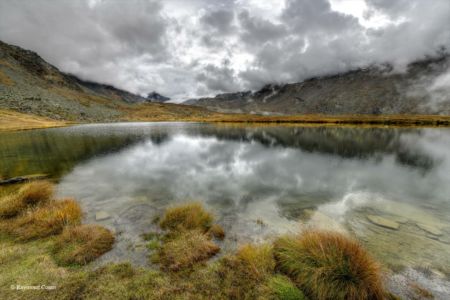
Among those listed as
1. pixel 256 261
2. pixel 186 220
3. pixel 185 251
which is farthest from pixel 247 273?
pixel 186 220

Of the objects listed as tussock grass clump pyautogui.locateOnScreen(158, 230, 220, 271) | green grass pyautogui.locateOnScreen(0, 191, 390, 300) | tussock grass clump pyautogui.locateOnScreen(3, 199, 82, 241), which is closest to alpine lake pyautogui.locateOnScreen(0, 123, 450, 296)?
tussock grass clump pyautogui.locateOnScreen(158, 230, 220, 271)

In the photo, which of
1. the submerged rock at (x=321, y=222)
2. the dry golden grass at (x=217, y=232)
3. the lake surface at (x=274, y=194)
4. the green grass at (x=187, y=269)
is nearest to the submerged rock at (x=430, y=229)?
the lake surface at (x=274, y=194)

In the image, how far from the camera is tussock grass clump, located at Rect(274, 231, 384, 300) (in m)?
5.09

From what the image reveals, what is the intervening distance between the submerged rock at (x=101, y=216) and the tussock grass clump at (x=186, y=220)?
9.86 ft

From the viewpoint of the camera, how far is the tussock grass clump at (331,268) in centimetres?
509

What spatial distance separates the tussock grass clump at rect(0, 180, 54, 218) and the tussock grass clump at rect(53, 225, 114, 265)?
3.90m

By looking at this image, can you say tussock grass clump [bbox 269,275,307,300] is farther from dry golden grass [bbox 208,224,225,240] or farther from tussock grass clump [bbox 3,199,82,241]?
tussock grass clump [bbox 3,199,82,241]

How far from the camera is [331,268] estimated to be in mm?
5391

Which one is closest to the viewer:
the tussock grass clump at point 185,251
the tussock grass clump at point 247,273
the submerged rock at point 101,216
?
the tussock grass clump at point 247,273

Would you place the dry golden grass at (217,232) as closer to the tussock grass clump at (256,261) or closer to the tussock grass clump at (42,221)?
the tussock grass clump at (256,261)

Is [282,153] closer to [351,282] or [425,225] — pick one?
[425,225]

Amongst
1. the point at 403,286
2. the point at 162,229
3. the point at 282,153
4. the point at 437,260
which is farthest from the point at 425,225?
the point at 282,153

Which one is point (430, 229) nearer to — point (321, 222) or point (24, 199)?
Answer: point (321, 222)

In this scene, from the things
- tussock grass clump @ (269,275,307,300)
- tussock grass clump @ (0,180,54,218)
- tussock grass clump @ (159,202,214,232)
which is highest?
tussock grass clump @ (0,180,54,218)
